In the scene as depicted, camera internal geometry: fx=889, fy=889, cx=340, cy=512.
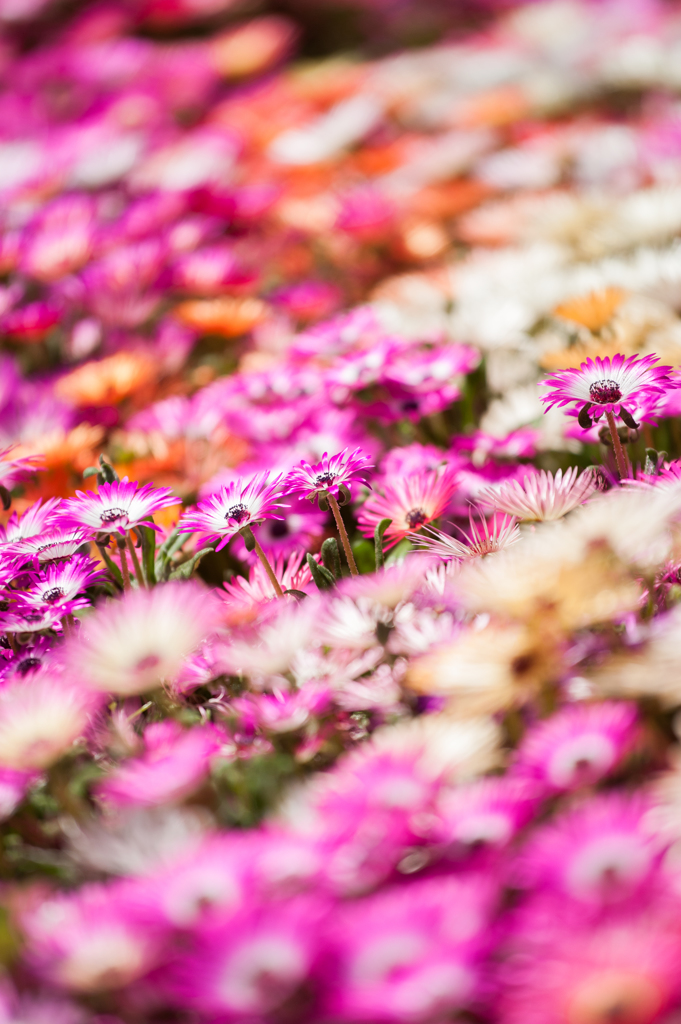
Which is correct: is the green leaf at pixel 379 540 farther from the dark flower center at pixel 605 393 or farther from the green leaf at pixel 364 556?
the dark flower center at pixel 605 393

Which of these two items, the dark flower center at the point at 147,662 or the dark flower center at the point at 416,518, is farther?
the dark flower center at the point at 416,518

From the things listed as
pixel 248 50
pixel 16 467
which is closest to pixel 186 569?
pixel 16 467

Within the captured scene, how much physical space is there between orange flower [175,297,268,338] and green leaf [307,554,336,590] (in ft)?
2.79

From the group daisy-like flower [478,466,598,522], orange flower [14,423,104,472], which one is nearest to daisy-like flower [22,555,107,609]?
orange flower [14,423,104,472]

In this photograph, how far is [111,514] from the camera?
1014 millimetres

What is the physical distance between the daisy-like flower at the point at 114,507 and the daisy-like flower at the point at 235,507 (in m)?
0.04

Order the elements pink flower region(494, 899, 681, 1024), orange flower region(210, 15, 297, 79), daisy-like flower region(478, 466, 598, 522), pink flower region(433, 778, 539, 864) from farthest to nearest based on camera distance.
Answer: orange flower region(210, 15, 297, 79), daisy-like flower region(478, 466, 598, 522), pink flower region(433, 778, 539, 864), pink flower region(494, 899, 681, 1024)

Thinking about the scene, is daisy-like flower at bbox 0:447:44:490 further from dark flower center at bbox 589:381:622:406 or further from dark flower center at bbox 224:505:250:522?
dark flower center at bbox 589:381:622:406

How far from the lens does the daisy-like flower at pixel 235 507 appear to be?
0.98 m

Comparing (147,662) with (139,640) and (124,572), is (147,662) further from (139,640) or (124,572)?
(124,572)

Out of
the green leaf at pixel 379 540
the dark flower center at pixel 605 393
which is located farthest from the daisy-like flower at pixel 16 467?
the dark flower center at pixel 605 393

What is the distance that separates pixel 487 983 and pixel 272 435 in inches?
35.4

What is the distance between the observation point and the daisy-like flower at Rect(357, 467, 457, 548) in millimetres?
1061

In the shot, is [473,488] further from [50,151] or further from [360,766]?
[50,151]
